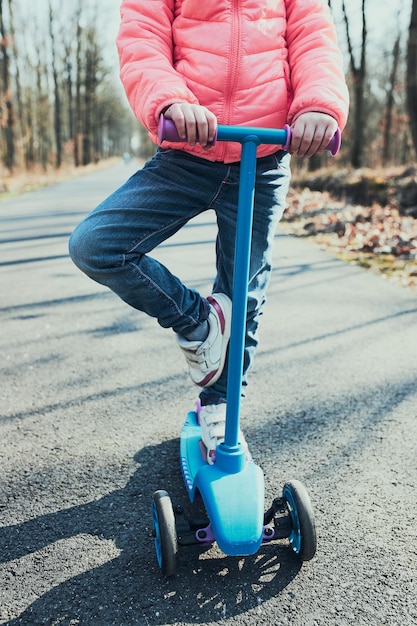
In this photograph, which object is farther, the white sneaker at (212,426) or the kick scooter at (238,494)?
the white sneaker at (212,426)

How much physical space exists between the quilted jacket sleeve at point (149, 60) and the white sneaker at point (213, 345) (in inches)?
26.4

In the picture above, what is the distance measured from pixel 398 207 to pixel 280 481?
26.8 feet

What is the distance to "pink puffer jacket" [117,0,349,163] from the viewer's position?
1923 millimetres

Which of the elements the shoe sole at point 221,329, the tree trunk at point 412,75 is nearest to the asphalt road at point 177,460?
the shoe sole at point 221,329

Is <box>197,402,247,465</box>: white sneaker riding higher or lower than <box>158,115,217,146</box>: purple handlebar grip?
lower

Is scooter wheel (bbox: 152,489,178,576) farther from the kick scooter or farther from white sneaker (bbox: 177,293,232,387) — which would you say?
white sneaker (bbox: 177,293,232,387)

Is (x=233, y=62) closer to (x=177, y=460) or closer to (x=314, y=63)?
(x=314, y=63)

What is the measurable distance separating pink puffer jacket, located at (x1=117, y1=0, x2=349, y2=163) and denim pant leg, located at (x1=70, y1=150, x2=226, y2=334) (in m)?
0.09

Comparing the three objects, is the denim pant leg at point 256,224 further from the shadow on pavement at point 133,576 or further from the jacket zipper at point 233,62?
the shadow on pavement at point 133,576

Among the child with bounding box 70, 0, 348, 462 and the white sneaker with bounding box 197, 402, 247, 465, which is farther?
the white sneaker with bounding box 197, 402, 247, 465

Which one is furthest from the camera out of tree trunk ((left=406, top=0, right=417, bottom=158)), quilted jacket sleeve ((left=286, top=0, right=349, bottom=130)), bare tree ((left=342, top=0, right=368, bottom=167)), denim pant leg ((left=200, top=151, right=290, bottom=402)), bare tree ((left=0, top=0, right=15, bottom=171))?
bare tree ((left=0, top=0, right=15, bottom=171))

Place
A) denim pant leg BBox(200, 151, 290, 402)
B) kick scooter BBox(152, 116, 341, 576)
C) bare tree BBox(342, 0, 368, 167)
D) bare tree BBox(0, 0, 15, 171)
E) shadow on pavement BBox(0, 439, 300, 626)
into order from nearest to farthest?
shadow on pavement BBox(0, 439, 300, 626) → kick scooter BBox(152, 116, 341, 576) → denim pant leg BBox(200, 151, 290, 402) → bare tree BBox(342, 0, 368, 167) → bare tree BBox(0, 0, 15, 171)

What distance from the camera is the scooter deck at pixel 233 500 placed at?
1.70 metres

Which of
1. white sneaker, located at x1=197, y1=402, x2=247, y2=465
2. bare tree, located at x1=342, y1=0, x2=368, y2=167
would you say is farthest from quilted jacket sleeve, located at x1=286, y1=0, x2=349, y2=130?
bare tree, located at x1=342, y1=0, x2=368, y2=167
